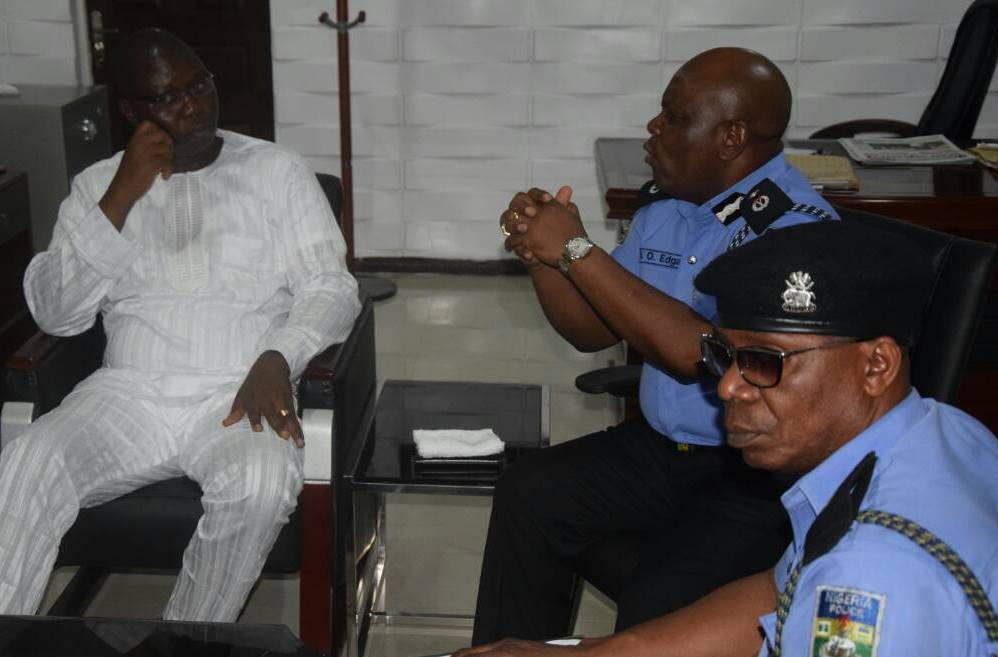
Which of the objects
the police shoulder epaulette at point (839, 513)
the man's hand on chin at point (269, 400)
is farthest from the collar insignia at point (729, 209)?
the police shoulder epaulette at point (839, 513)

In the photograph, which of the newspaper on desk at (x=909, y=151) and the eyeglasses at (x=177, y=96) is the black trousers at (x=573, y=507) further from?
the newspaper on desk at (x=909, y=151)

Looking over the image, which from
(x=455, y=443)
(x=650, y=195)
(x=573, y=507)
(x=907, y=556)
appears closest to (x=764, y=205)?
(x=650, y=195)

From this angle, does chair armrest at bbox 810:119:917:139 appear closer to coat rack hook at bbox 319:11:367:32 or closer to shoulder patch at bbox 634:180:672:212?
coat rack hook at bbox 319:11:367:32

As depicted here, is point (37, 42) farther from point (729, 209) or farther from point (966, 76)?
point (729, 209)

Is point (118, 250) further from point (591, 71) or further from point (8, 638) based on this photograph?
point (591, 71)

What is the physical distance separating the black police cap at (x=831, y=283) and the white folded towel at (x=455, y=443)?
4.05 feet

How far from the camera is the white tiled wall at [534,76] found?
16.7 feet

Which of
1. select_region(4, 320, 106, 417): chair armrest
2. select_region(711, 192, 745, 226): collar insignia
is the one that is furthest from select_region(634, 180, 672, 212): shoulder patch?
select_region(4, 320, 106, 417): chair armrest

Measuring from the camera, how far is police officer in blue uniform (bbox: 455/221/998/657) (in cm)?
119

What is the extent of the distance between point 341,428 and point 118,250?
674 millimetres

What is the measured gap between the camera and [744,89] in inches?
93.4

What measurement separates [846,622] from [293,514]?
159cm

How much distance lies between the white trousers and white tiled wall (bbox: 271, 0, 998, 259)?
2.84 m

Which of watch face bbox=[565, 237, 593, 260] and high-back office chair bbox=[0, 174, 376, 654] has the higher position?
watch face bbox=[565, 237, 593, 260]
